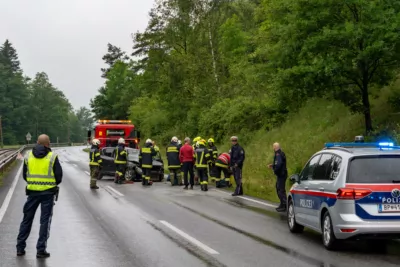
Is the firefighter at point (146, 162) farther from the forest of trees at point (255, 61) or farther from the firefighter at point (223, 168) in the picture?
the forest of trees at point (255, 61)

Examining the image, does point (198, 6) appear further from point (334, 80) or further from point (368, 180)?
point (368, 180)

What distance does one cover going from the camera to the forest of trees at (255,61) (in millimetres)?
→ 18484

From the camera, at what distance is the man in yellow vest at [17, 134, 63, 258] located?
28.8 ft

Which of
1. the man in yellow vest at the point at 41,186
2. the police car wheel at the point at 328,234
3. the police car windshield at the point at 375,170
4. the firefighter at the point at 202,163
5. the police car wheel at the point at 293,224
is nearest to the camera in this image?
the man in yellow vest at the point at 41,186

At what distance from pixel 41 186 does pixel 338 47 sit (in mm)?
12971

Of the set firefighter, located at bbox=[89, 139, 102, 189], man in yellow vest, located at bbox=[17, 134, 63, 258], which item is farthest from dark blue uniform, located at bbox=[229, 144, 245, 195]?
man in yellow vest, located at bbox=[17, 134, 63, 258]

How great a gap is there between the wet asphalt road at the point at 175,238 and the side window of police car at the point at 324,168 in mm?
1143

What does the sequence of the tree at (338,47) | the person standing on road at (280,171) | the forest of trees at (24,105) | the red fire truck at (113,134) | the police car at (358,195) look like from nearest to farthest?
the police car at (358,195) < the person standing on road at (280,171) < the tree at (338,47) < the red fire truck at (113,134) < the forest of trees at (24,105)

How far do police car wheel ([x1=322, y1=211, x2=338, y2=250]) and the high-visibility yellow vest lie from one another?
4316 millimetres

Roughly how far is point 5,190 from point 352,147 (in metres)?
14.4

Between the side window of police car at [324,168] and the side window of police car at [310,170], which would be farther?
the side window of police car at [310,170]

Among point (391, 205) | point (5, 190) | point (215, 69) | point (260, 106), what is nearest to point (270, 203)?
point (391, 205)

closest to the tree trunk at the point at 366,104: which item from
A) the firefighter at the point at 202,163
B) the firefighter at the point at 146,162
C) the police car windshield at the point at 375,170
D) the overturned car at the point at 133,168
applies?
the firefighter at the point at 202,163

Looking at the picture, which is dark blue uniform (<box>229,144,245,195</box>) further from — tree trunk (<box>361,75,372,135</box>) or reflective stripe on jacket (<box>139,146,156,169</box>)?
reflective stripe on jacket (<box>139,146,156,169</box>)
